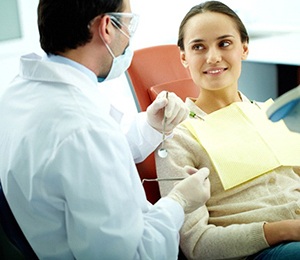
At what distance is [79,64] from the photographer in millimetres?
1292

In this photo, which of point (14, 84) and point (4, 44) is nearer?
point (14, 84)

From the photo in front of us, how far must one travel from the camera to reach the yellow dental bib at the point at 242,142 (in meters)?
1.60

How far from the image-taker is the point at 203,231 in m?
1.48

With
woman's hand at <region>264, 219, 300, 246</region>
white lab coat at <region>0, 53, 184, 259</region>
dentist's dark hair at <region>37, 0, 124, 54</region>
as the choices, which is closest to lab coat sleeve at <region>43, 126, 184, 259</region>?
white lab coat at <region>0, 53, 184, 259</region>

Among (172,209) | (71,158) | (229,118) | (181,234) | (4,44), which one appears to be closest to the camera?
(71,158)

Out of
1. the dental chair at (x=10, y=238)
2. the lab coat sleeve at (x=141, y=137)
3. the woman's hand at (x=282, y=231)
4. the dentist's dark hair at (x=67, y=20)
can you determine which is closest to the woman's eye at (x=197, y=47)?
the lab coat sleeve at (x=141, y=137)

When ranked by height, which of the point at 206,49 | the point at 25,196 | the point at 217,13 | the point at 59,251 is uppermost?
the point at 217,13

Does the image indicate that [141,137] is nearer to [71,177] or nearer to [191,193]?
[191,193]

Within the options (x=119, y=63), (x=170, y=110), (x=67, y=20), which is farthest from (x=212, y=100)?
(x=67, y=20)

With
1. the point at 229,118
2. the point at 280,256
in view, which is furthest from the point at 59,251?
the point at 229,118

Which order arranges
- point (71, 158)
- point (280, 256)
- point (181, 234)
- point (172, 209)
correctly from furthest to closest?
point (181, 234)
point (280, 256)
point (172, 209)
point (71, 158)

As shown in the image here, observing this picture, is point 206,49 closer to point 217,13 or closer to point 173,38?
point 217,13

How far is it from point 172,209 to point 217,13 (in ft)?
2.61

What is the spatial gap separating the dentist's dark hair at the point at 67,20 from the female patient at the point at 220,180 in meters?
0.49
